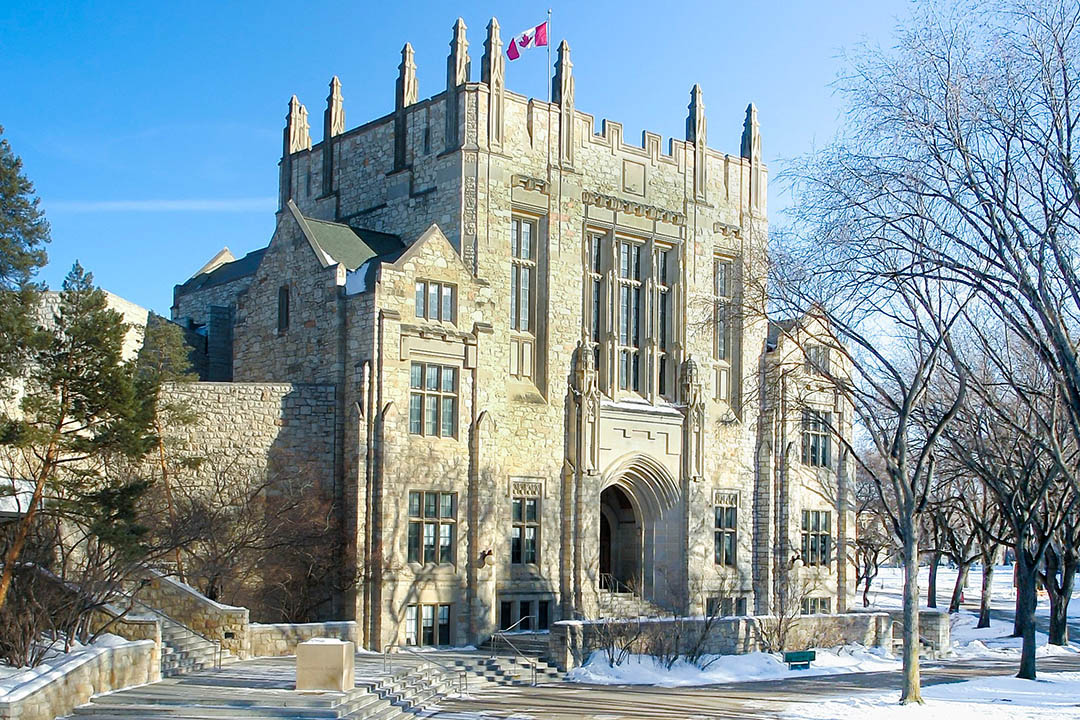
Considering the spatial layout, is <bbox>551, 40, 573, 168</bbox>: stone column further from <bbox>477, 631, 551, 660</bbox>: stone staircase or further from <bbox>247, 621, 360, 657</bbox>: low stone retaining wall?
<bbox>247, 621, 360, 657</bbox>: low stone retaining wall

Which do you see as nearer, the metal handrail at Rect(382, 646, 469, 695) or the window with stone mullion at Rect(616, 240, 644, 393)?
the metal handrail at Rect(382, 646, 469, 695)

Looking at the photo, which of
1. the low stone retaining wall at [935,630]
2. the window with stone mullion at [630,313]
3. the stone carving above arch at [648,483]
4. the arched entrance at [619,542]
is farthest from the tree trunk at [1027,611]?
the window with stone mullion at [630,313]

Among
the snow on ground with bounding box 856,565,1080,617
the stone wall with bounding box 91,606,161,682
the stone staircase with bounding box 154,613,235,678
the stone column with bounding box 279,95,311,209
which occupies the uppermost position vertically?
the stone column with bounding box 279,95,311,209

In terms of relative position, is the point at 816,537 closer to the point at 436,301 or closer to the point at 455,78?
the point at 436,301

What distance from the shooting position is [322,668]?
20.6 m

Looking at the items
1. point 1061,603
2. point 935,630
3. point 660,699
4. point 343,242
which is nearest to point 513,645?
point 660,699

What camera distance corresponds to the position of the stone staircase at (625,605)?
34438 mm

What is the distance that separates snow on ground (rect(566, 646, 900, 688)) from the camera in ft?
90.3

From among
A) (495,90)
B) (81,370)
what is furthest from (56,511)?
(495,90)

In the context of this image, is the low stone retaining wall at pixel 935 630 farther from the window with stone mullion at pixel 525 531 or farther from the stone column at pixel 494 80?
the stone column at pixel 494 80

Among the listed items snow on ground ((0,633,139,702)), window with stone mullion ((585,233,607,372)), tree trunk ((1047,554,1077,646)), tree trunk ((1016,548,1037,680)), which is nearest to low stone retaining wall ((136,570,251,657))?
snow on ground ((0,633,139,702))

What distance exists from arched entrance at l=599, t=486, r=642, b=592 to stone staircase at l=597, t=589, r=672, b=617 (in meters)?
0.75

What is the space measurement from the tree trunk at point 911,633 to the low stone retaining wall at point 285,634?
11.0 meters

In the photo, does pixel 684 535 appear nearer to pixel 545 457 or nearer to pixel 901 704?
pixel 545 457
